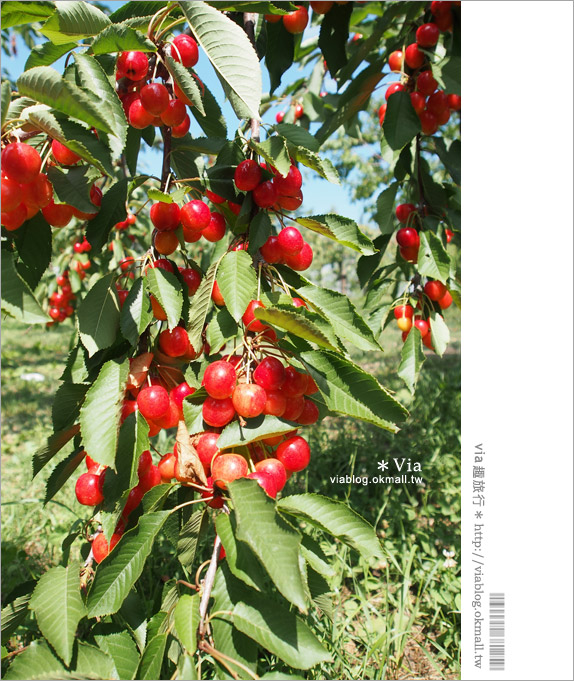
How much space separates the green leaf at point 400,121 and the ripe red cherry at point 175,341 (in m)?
0.74

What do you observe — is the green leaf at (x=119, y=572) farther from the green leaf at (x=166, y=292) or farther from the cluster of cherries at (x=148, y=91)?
the cluster of cherries at (x=148, y=91)

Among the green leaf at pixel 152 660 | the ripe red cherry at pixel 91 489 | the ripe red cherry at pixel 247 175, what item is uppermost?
the ripe red cherry at pixel 247 175

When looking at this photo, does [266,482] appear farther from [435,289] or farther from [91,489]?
[435,289]

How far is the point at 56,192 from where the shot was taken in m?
0.69

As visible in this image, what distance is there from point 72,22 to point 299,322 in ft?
1.71

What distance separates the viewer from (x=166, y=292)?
2.44 feet

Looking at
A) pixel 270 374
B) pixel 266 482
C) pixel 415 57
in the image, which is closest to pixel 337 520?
pixel 266 482

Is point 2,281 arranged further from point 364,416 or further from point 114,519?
point 364,416

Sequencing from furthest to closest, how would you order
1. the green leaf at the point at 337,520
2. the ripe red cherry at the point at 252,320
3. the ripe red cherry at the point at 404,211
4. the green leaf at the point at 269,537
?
the ripe red cherry at the point at 404,211, the ripe red cherry at the point at 252,320, the green leaf at the point at 337,520, the green leaf at the point at 269,537

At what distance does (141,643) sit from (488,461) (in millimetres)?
633

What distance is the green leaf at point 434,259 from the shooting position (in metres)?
1.25

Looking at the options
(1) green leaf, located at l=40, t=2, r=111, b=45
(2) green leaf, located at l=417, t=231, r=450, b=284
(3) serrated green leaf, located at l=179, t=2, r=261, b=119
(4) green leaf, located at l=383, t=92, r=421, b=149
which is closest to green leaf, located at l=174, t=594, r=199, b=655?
(3) serrated green leaf, located at l=179, t=2, r=261, b=119

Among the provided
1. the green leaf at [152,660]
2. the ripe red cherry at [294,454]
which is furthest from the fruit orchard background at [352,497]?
the ripe red cherry at [294,454]

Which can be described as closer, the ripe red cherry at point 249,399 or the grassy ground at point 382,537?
the ripe red cherry at point 249,399
